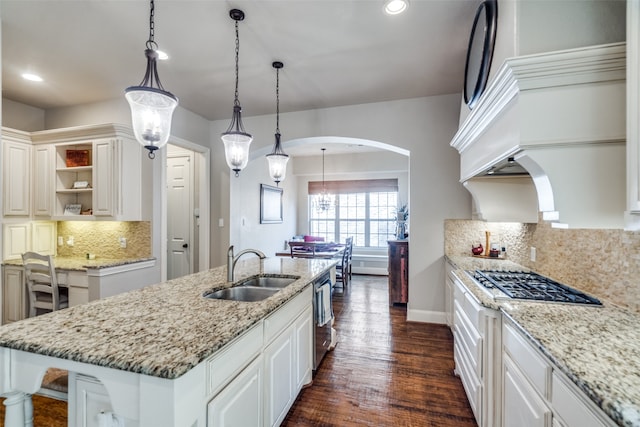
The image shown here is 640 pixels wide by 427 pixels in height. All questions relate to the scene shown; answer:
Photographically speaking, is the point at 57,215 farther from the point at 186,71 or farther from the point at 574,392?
the point at 574,392

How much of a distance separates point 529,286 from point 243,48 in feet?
9.49

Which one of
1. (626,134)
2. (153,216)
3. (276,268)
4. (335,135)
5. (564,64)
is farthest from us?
(335,135)

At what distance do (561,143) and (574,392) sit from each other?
3.26 ft

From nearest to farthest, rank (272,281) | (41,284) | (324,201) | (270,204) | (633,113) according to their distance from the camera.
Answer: (633,113)
(272,281)
(41,284)
(270,204)
(324,201)

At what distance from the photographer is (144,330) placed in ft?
3.88

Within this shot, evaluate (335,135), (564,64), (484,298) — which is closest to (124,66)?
(335,135)

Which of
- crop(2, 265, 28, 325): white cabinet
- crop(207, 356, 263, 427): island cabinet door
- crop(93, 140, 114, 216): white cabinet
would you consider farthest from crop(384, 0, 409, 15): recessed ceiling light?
crop(2, 265, 28, 325): white cabinet

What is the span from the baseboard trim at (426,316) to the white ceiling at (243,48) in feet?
9.00

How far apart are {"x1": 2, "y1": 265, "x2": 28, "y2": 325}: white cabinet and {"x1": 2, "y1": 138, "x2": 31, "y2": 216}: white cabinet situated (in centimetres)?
66

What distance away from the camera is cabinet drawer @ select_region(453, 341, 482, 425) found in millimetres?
1809

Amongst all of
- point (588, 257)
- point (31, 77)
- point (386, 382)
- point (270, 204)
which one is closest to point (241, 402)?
point (386, 382)

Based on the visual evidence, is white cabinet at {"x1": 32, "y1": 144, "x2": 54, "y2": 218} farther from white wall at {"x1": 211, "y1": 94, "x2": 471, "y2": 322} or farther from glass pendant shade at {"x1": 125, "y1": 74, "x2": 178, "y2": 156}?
white wall at {"x1": 211, "y1": 94, "x2": 471, "y2": 322}

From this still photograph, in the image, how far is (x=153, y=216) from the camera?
3531 millimetres

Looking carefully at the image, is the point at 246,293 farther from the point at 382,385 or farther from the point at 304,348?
the point at 382,385
